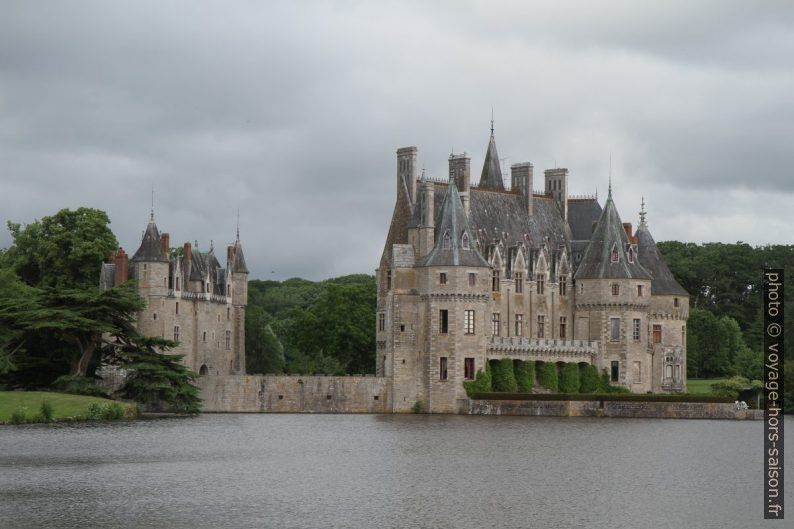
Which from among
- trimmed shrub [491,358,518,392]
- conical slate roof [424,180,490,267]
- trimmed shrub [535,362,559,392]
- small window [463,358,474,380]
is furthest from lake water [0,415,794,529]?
trimmed shrub [535,362,559,392]

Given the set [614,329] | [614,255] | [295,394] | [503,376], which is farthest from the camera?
[614,329]

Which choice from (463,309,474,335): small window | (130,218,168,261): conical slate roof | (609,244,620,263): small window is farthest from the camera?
(609,244,620,263): small window

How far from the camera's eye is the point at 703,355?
97250 millimetres

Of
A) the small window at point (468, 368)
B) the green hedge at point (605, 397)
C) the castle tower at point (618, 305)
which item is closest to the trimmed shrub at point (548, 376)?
the castle tower at point (618, 305)

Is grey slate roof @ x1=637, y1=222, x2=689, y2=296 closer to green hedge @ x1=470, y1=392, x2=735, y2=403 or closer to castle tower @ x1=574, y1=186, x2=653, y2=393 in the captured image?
castle tower @ x1=574, y1=186, x2=653, y2=393

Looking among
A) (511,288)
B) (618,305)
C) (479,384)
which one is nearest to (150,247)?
(479,384)

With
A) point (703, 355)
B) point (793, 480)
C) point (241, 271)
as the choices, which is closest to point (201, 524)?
point (793, 480)

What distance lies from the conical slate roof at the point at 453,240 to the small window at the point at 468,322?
2382 millimetres

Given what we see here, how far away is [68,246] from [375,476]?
3972 cm

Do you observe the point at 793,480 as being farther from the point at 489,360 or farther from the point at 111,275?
the point at 111,275

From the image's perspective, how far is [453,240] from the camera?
73.1 meters

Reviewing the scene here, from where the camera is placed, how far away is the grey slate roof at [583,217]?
83062 mm

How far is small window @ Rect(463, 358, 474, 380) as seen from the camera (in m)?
73.1

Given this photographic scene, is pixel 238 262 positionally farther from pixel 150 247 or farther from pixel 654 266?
pixel 654 266
